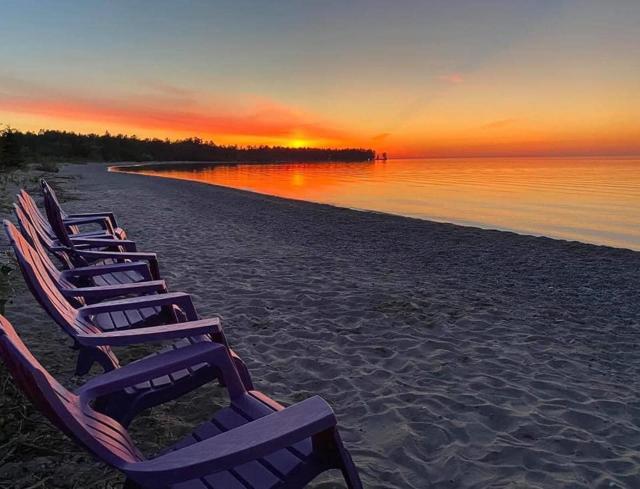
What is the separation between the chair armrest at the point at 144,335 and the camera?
2301 millimetres

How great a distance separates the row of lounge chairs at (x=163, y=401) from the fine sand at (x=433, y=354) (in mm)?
632

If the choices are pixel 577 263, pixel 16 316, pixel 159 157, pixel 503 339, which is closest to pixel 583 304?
pixel 503 339

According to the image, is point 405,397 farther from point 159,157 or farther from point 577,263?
point 159,157

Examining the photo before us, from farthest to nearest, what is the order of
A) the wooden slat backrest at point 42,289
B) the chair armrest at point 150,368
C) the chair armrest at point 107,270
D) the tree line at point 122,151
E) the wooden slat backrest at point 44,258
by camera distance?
the tree line at point 122,151 → the chair armrest at point 107,270 → the wooden slat backrest at point 44,258 → the wooden slat backrest at point 42,289 → the chair armrest at point 150,368

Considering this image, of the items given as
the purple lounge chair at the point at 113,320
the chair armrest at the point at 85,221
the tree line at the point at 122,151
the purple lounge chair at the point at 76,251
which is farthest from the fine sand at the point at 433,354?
the tree line at the point at 122,151

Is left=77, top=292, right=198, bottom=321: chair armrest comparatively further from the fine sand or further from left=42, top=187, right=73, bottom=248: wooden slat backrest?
left=42, top=187, right=73, bottom=248: wooden slat backrest

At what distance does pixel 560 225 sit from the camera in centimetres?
2027

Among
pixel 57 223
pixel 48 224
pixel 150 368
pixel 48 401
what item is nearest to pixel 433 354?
pixel 150 368

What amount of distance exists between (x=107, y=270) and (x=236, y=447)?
3.27 metres

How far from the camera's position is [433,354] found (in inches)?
174

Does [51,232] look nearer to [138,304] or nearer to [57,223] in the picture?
[57,223]

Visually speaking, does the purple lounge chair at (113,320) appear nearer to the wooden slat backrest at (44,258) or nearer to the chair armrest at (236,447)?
the wooden slat backrest at (44,258)

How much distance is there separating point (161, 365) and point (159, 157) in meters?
138

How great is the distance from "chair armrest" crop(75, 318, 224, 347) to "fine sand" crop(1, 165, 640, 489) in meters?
0.81
